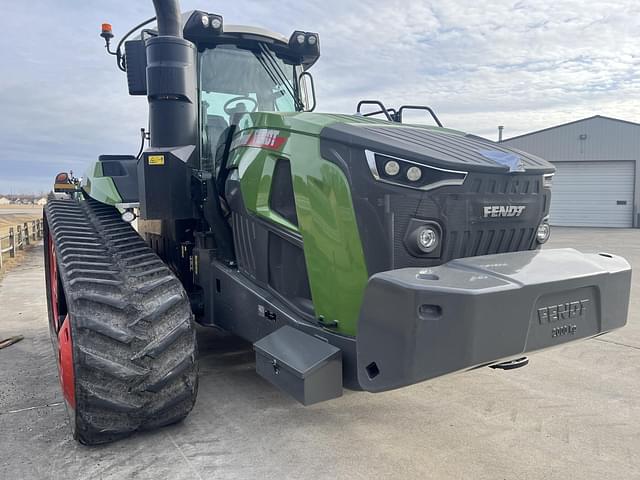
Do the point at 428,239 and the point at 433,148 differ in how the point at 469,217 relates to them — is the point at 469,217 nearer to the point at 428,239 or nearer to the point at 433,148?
the point at 428,239

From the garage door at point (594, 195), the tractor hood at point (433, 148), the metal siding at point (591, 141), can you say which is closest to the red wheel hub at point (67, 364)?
the tractor hood at point (433, 148)

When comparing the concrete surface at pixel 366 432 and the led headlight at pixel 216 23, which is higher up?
the led headlight at pixel 216 23

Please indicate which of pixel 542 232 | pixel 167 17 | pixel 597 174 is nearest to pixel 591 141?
pixel 597 174

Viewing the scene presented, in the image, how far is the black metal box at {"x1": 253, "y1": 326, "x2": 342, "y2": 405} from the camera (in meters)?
2.59

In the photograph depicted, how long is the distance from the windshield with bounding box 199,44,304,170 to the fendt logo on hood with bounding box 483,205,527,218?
6.46 feet

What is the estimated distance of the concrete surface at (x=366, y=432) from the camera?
110 inches

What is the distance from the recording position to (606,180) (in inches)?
934

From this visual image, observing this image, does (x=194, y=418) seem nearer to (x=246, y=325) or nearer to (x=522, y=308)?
(x=246, y=325)

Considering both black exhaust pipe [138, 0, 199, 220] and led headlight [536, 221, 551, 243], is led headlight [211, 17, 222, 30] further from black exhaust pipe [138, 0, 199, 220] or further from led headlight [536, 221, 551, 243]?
led headlight [536, 221, 551, 243]

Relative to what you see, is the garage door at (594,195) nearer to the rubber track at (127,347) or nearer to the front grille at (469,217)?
the front grille at (469,217)

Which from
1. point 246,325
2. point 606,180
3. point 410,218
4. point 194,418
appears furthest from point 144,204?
point 606,180

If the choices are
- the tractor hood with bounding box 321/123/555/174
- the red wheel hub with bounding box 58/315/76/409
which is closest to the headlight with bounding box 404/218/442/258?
the tractor hood with bounding box 321/123/555/174

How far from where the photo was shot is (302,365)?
2.66m

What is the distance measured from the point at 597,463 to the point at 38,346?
476 cm
